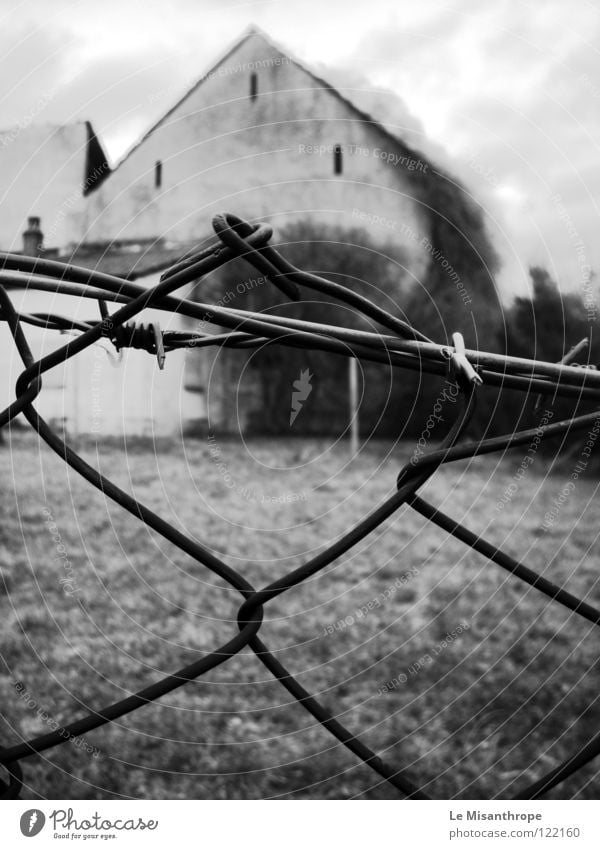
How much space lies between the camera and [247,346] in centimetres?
24

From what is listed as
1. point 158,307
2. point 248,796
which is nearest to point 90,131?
point 158,307

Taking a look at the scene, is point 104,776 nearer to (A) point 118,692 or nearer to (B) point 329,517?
(A) point 118,692

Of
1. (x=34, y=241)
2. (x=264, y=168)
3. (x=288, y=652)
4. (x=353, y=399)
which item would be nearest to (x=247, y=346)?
(x=34, y=241)

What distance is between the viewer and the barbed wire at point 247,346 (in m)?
0.21

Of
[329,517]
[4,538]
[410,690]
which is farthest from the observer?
[329,517]

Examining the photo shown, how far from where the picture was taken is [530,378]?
0.79 ft

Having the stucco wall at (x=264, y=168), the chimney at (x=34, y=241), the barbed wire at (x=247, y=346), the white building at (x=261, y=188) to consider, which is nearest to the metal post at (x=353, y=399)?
the white building at (x=261, y=188)

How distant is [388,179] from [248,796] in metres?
1.33

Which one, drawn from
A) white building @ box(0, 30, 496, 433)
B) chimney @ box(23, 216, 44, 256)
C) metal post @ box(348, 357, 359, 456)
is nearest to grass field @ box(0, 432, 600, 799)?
chimney @ box(23, 216, 44, 256)

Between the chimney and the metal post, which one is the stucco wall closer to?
the chimney

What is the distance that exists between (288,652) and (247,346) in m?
1.02

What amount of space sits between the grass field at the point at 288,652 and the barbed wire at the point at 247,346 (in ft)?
0.78

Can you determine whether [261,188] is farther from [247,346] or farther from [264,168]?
[247,346]

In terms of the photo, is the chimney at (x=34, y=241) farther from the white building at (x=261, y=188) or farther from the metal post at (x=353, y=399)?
the metal post at (x=353, y=399)
